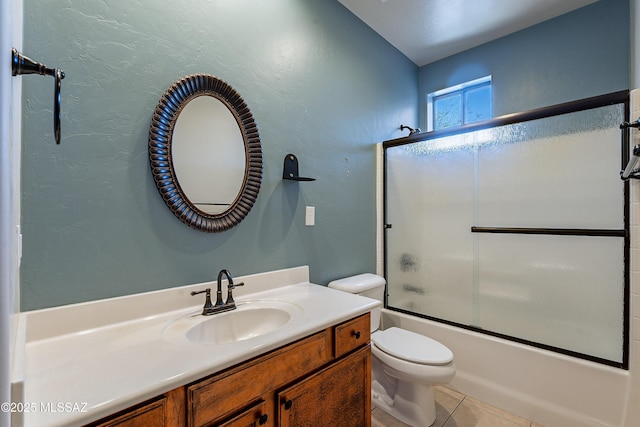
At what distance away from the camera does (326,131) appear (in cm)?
195

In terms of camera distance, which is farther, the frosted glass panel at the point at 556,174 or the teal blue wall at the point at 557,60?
the teal blue wall at the point at 557,60

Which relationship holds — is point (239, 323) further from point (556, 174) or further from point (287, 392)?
point (556, 174)

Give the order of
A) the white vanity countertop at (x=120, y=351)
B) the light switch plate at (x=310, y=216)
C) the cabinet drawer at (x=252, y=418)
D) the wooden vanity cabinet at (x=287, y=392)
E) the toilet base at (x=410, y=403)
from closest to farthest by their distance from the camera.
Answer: the white vanity countertop at (x=120, y=351) < the wooden vanity cabinet at (x=287, y=392) < the cabinet drawer at (x=252, y=418) < the toilet base at (x=410, y=403) < the light switch plate at (x=310, y=216)

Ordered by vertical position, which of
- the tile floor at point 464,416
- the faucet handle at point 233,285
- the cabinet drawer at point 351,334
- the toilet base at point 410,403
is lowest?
the tile floor at point 464,416

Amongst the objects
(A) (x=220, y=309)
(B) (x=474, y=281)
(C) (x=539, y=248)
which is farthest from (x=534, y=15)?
(A) (x=220, y=309)

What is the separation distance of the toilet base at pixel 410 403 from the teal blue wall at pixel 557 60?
228cm

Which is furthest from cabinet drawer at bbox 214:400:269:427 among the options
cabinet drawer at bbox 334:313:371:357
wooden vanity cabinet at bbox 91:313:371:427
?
cabinet drawer at bbox 334:313:371:357

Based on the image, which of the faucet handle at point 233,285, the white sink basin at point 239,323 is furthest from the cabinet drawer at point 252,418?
the faucet handle at point 233,285

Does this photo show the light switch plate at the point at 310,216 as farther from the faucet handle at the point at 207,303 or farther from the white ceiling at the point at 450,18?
the white ceiling at the point at 450,18

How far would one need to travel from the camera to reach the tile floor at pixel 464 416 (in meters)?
1.71

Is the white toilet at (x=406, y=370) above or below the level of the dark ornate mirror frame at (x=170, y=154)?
below

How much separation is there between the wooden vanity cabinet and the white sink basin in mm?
196

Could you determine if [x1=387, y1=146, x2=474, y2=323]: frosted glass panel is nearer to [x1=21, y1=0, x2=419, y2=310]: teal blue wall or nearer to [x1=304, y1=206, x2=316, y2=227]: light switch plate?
[x1=21, y1=0, x2=419, y2=310]: teal blue wall

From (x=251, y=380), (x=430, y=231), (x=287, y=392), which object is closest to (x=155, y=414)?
(x=251, y=380)
